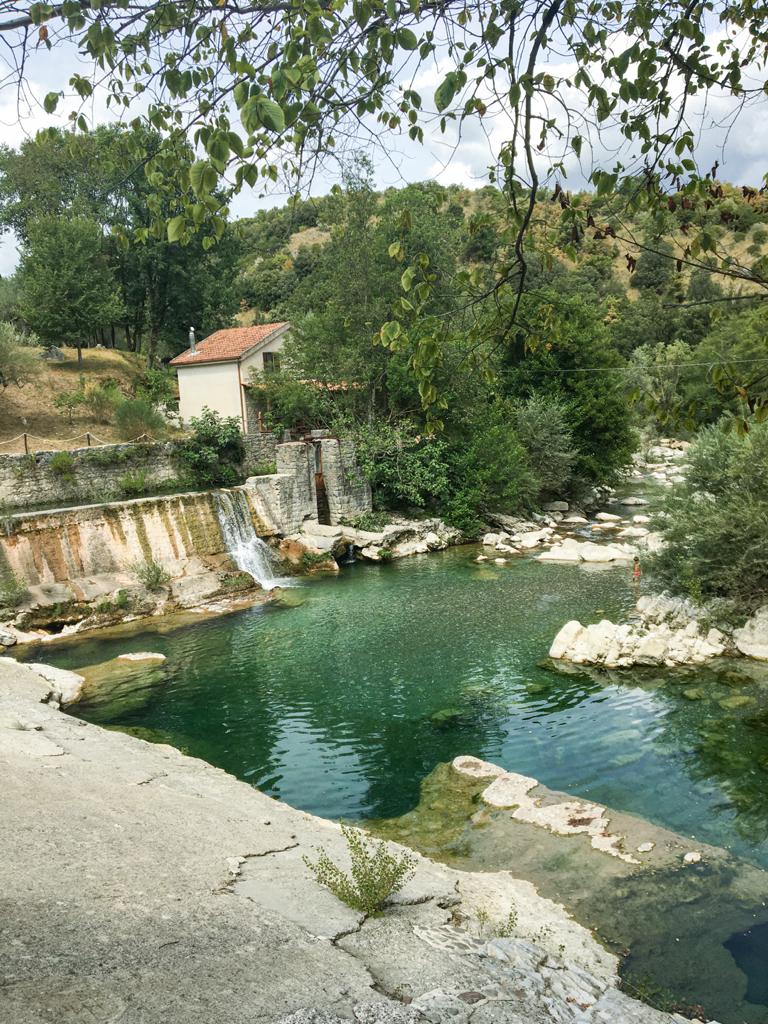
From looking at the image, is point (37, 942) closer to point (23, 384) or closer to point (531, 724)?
point (531, 724)

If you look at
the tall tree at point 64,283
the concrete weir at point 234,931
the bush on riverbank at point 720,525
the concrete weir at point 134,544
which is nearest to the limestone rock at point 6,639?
the concrete weir at point 134,544

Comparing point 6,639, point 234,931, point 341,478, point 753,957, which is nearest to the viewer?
point 234,931

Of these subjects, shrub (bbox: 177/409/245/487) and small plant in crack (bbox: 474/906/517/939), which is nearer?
small plant in crack (bbox: 474/906/517/939)

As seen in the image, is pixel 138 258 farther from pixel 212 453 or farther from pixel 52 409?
pixel 212 453

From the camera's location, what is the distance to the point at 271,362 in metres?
32.0

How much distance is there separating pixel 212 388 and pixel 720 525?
2328 centimetres

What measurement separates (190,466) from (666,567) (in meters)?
16.0

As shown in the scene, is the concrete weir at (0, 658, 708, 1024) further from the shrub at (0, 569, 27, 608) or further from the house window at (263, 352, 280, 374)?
the house window at (263, 352, 280, 374)

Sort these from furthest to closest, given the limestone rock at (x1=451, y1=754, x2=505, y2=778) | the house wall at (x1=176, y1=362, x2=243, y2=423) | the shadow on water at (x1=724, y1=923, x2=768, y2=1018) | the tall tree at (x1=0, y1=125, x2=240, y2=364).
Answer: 1. the tall tree at (x1=0, y1=125, x2=240, y2=364)
2. the house wall at (x1=176, y1=362, x2=243, y2=423)
3. the limestone rock at (x1=451, y1=754, x2=505, y2=778)
4. the shadow on water at (x1=724, y1=923, x2=768, y2=1018)

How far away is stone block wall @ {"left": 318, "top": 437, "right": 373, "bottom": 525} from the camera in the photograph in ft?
82.2

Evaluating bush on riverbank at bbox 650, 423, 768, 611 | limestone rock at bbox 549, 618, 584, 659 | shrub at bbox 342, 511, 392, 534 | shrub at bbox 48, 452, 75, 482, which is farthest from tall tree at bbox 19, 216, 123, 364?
limestone rock at bbox 549, 618, 584, 659

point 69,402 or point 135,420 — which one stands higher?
point 69,402

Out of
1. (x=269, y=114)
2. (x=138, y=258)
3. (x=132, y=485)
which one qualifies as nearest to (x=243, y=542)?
(x=132, y=485)

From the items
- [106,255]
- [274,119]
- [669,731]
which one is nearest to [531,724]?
[669,731]
